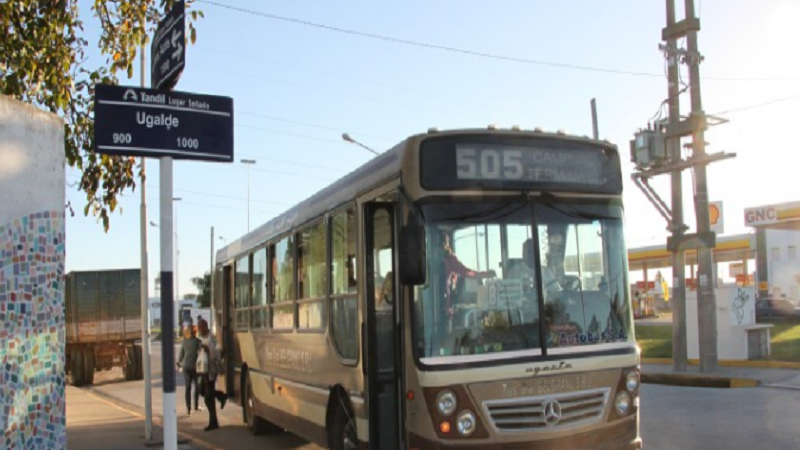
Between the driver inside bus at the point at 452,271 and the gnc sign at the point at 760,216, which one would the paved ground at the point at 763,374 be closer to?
the driver inside bus at the point at 452,271

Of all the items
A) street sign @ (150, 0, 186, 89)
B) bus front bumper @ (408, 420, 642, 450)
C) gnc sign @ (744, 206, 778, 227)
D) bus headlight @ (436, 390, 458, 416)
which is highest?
gnc sign @ (744, 206, 778, 227)

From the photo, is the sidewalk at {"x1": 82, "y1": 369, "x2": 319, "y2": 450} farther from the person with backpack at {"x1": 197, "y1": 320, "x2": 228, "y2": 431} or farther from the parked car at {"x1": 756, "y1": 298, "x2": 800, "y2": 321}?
the parked car at {"x1": 756, "y1": 298, "x2": 800, "y2": 321}

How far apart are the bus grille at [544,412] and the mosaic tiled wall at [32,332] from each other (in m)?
3.46

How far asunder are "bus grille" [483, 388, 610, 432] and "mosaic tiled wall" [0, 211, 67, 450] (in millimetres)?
3463

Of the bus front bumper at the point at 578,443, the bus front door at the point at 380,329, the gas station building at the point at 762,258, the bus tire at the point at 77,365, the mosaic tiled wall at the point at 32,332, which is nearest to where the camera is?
the mosaic tiled wall at the point at 32,332

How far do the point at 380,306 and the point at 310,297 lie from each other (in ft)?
7.09

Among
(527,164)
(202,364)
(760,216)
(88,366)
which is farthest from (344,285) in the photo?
(760,216)

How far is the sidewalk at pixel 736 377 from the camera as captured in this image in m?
15.8

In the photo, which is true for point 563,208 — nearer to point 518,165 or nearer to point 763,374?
point 518,165

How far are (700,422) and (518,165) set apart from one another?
21.0ft

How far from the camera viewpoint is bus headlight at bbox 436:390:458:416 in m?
6.32

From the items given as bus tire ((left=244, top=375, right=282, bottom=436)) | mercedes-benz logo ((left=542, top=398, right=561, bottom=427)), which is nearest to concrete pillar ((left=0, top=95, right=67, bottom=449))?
mercedes-benz logo ((left=542, top=398, right=561, bottom=427))

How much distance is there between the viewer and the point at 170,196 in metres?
6.25

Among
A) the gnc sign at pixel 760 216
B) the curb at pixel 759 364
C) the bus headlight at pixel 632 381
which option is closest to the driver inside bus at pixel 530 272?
the bus headlight at pixel 632 381
